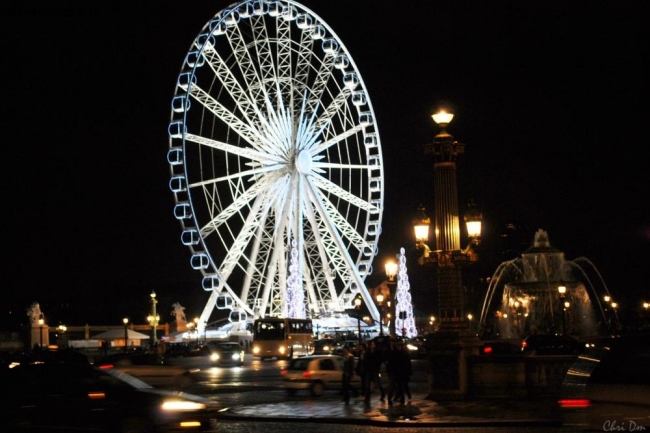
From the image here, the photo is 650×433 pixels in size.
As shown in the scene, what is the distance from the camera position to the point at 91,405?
14.7 metres

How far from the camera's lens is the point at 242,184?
173 ft

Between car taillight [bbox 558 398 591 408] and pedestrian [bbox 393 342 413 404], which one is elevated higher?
car taillight [bbox 558 398 591 408]

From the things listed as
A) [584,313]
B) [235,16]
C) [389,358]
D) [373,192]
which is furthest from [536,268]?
[389,358]

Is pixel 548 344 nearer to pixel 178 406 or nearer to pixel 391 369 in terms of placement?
pixel 391 369

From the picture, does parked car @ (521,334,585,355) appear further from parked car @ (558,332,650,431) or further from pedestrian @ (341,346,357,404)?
parked car @ (558,332,650,431)

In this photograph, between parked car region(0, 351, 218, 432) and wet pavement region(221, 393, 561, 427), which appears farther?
wet pavement region(221, 393, 561, 427)

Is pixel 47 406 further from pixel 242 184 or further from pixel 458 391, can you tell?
pixel 242 184

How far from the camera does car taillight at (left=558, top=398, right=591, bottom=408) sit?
12.3 meters

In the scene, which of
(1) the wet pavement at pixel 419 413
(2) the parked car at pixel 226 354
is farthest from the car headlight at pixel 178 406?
(2) the parked car at pixel 226 354

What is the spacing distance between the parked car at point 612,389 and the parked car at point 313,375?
17423 mm

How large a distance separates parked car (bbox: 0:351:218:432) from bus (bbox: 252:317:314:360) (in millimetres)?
43584
